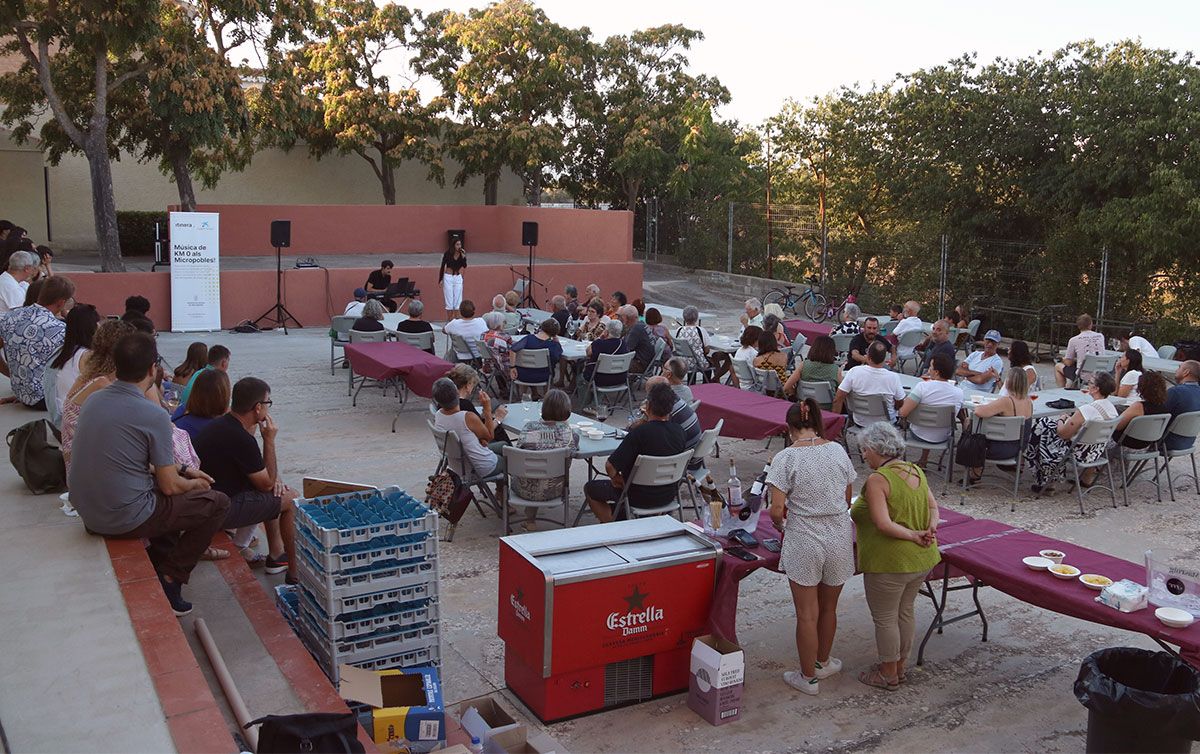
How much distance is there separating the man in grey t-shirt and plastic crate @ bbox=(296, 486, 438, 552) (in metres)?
0.51

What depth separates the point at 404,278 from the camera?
1839cm

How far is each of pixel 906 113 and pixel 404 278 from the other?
9.55 metres

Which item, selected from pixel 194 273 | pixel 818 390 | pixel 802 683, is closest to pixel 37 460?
pixel 802 683

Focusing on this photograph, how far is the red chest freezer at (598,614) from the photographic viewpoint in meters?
4.75

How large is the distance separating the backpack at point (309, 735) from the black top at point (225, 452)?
7.71 feet

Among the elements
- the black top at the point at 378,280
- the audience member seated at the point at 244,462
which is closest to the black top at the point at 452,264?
the black top at the point at 378,280

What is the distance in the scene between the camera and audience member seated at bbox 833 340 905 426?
8.89m

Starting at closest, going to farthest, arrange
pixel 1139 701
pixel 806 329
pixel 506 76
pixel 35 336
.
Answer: pixel 1139 701, pixel 35 336, pixel 806 329, pixel 506 76

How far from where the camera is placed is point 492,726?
4.66 m

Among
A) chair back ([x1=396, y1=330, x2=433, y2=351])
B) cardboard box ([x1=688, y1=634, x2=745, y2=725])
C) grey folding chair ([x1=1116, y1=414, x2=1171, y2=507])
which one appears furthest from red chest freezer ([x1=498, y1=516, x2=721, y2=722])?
chair back ([x1=396, y1=330, x2=433, y2=351])

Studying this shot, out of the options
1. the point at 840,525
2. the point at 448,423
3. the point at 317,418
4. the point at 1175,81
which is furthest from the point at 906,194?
the point at 840,525

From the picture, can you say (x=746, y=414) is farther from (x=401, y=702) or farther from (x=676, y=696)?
(x=401, y=702)

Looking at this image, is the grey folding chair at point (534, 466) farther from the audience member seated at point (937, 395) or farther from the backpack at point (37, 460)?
the audience member seated at point (937, 395)

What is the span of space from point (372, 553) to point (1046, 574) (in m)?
3.13
